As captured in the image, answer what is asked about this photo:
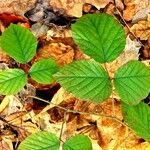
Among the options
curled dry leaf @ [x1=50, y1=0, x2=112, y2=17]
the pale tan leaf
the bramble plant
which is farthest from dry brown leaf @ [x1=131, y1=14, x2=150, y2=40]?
the pale tan leaf

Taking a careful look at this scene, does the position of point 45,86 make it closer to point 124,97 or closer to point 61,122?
point 61,122

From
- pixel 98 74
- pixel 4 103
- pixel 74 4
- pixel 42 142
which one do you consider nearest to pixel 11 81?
pixel 4 103

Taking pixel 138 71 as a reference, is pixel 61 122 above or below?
below

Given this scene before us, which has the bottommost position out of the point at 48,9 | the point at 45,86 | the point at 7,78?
the point at 45,86

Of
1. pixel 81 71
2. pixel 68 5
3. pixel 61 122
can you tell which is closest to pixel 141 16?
pixel 68 5

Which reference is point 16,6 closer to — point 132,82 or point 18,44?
point 18,44

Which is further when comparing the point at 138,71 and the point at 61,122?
the point at 61,122
